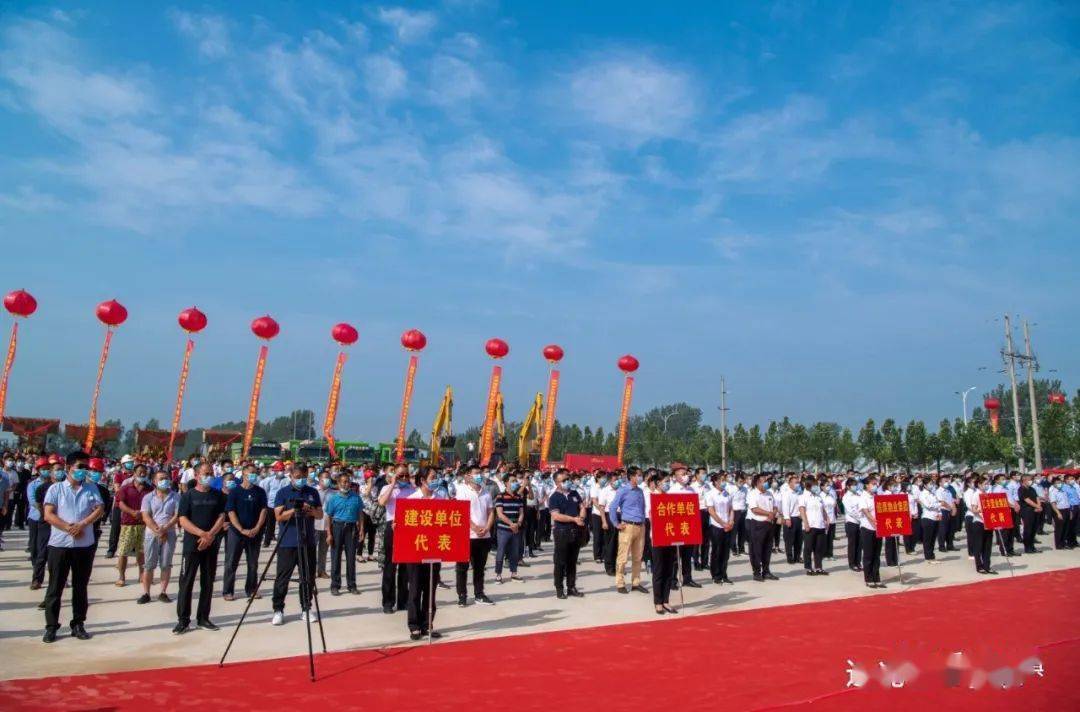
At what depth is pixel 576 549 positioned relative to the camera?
1109 centimetres

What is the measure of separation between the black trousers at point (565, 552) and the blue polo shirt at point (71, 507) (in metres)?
6.09

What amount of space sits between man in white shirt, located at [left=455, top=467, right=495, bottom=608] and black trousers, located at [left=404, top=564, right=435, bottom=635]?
4.86 ft

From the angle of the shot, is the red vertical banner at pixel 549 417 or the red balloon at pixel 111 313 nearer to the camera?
the red balloon at pixel 111 313

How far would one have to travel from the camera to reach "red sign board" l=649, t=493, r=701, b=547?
1010cm

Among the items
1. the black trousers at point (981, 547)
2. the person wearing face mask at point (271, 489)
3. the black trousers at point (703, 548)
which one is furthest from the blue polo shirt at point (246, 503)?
the black trousers at point (981, 547)

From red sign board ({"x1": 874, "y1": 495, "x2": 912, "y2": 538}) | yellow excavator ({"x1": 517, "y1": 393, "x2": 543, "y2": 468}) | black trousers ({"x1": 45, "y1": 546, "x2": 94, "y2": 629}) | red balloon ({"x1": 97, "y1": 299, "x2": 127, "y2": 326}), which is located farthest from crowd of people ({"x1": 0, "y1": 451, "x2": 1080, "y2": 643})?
yellow excavator ({"x1": 517, "y1": 393, "x2": 543, "y2": 468})

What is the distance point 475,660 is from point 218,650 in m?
2.69

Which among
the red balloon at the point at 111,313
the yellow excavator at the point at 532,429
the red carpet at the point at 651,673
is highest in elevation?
the red balloon at the point at 111,313

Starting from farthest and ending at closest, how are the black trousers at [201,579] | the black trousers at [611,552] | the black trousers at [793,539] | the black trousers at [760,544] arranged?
the black trousers at [793,539] < the black trousers at [611,552] < the black trousers at [760,544] < the black trousers at [201,579]

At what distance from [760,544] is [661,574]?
373 cm

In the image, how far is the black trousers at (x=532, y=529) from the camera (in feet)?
53.1

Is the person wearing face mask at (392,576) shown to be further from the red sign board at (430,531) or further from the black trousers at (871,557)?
the black trousers at (871,557)

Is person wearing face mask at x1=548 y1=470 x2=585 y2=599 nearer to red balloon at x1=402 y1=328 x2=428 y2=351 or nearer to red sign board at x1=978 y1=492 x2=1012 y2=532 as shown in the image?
red sign board at x1=978 y1=492 x2=1012 y2=532

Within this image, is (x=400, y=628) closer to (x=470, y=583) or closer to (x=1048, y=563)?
(x=470, y=583)
